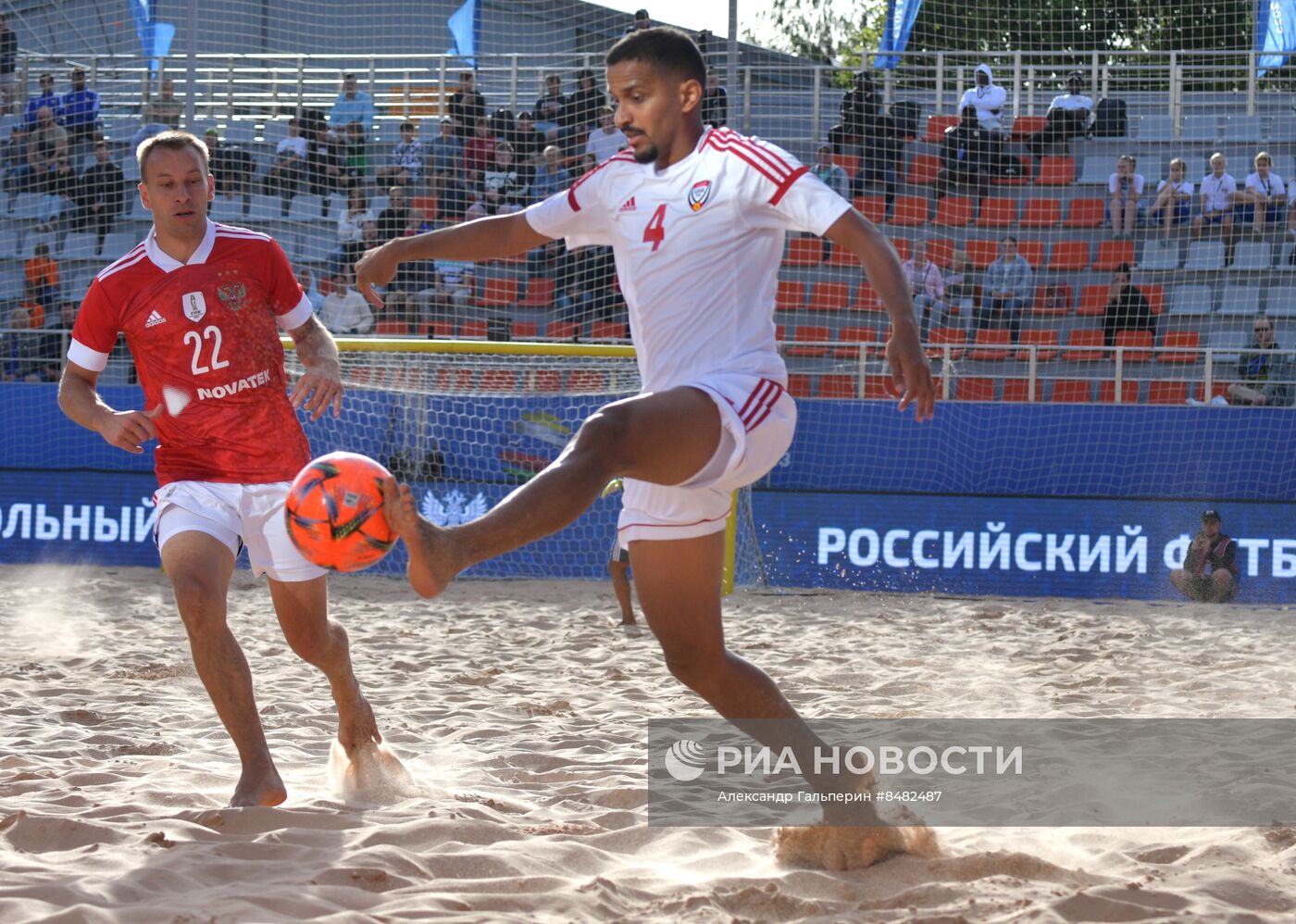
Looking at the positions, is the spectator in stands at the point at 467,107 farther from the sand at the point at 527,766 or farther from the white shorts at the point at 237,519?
the white shorts at the point at 237,519

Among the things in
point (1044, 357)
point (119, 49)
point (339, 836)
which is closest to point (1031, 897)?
point (339, 836)

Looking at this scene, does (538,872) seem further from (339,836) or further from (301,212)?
(301,212)

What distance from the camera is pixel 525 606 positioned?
987 centimetres

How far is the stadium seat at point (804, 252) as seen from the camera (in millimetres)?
13516

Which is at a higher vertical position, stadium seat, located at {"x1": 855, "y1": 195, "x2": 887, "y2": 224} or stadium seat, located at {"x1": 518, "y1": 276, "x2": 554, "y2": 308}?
stadium seat, located at {"x1": 855, "y1": 195, "x2": 887, "y2": 224}

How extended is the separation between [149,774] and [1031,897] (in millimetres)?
2965

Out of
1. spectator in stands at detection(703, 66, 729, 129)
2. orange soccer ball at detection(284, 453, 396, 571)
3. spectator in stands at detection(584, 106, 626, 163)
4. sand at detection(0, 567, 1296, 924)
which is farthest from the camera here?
spectator in stands at detection(584, 106, 626, 163)

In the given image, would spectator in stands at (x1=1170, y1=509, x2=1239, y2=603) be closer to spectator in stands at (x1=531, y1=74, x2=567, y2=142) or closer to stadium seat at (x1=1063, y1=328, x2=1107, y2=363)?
stadium seat at (x1=1063, y1=328, x2=1107, y2=363)

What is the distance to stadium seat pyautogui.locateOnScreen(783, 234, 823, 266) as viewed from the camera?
1352 cm

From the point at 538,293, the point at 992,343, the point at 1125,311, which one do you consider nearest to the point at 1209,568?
the point at 992,343

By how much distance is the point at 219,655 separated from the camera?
13.1 ft

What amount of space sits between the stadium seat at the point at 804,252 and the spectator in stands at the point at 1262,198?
166 inches

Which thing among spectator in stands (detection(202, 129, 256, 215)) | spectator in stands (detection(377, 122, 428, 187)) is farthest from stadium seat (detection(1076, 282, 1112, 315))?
spectator in stands (detection(202, 129, 256, 215))

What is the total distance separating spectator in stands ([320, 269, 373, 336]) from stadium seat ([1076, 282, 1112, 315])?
6934 millimetres
